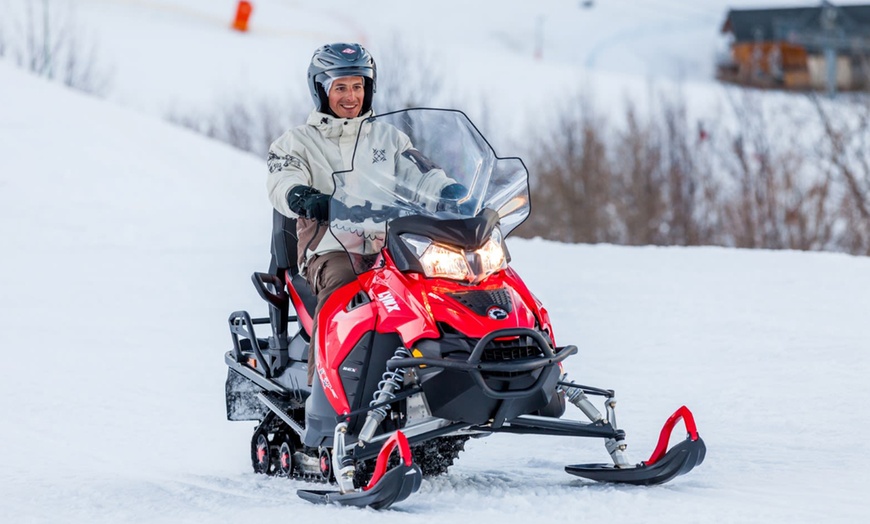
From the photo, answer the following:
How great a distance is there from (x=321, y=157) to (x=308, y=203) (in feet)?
1.73

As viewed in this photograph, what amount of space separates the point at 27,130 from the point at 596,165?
20126 millimetres

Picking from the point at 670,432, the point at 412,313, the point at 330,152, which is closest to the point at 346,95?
the point at 330,152

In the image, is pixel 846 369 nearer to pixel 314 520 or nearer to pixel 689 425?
pixel 689 425

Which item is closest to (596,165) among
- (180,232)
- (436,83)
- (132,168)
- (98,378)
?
(436,83)

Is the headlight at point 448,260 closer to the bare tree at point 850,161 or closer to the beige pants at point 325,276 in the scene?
the beige pants at point 325,276

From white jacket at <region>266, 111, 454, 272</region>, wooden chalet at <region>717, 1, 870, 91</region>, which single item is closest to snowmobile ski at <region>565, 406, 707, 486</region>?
white jacket at <region>266, 111, 454, 272</region>

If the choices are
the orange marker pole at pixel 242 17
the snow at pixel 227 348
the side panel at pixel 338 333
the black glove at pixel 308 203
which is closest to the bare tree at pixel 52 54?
the snow at pixel 227 348

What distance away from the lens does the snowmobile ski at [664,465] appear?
5.17 metres

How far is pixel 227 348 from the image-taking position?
10117mm

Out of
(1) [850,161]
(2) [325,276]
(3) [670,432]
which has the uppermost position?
(1) [850,161]

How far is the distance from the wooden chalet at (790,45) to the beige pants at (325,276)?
3403cm

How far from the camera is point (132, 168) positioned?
58.3ft

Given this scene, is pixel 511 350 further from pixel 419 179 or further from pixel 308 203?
pixel 308 203

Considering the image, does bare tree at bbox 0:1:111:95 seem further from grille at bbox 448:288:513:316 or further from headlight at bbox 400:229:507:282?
grille at bbox 448:288:513:316
